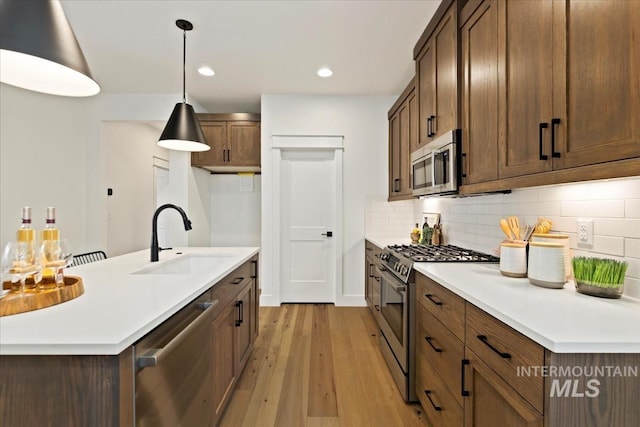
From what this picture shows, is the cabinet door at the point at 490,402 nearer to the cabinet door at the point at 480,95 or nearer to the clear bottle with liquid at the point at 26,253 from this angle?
the cabinet door at the point at 480,95

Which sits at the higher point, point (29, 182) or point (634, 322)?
point (29, 182)

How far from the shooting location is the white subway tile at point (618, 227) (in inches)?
46.8

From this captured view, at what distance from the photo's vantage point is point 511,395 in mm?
975

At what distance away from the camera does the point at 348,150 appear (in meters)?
4.02

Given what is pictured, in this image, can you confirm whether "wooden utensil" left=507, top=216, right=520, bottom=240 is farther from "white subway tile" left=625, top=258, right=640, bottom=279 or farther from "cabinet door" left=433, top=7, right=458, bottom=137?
"cabinet door" left=433, top=7, right=458, bottom=137

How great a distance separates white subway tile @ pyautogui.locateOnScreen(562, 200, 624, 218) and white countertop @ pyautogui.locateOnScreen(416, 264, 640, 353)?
1.08 ft

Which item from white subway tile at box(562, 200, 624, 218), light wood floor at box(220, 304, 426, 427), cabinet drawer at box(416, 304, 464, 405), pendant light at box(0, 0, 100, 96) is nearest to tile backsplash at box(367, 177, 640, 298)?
white subway tile at box(562, 200, 624, 218)

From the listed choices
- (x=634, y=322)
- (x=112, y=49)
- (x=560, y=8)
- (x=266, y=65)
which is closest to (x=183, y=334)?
(x=634, y=322)

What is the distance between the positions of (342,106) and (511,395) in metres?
3.63

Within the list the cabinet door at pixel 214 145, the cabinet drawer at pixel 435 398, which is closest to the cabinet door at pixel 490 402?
the cabinet drawer at pixel 435 398

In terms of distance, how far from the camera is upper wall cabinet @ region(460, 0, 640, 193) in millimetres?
910

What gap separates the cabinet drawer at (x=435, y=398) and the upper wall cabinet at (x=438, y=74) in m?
1.48

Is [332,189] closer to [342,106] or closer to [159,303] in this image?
[342,106]

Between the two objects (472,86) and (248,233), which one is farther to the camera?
(248,233)
